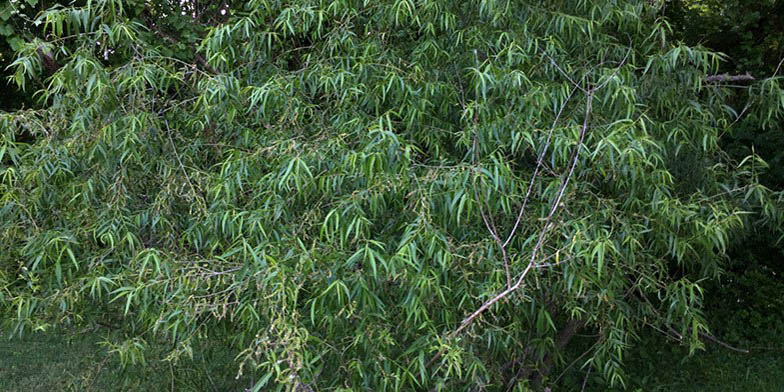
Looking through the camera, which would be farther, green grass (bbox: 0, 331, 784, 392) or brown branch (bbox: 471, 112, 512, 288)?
green grass (bbox: 0, 331, 784, 392)

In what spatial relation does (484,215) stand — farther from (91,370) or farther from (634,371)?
(634,371)

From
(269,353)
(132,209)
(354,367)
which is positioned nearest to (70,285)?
(132,209)

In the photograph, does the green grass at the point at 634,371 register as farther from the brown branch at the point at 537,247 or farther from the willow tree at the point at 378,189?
the brown branch at the point at 537,247

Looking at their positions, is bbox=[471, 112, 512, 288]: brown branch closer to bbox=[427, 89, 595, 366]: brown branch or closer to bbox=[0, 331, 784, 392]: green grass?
bbox=[427, 89, 595, 366]: brown branch

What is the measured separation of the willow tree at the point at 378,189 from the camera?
7.27 feet

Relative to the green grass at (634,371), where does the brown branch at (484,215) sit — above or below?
above

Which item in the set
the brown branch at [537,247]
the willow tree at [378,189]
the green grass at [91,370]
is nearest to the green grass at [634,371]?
the green grass at [91,370]

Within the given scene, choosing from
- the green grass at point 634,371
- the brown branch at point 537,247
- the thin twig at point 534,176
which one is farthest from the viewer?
the green grass at point 634,371

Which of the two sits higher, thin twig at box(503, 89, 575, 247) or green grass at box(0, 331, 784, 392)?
thin twig at box(503, 89, 575, 247)

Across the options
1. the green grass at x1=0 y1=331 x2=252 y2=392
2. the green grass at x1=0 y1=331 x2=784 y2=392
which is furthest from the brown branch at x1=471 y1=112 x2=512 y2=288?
the green grass at x1=0 y1=331 x2=784 y2=392

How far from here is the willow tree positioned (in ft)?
7.27

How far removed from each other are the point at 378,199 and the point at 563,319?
137cm

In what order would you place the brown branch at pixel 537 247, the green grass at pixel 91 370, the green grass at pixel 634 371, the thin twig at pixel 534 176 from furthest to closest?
the green grass at pixel 634 371
the green grass at pixel 91 370
the thin twig at pixel 534 176
the brown branch at pixel 537 247

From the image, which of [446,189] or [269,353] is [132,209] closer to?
[269,353]
